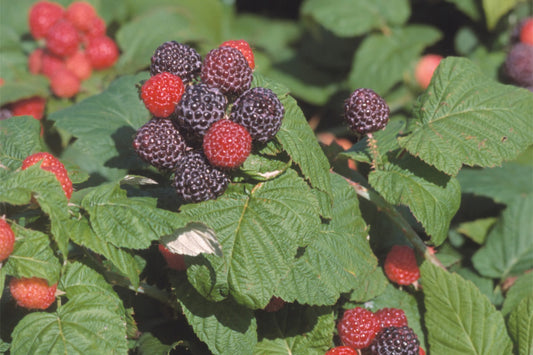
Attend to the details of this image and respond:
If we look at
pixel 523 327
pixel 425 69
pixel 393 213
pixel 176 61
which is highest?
pixel 176 61

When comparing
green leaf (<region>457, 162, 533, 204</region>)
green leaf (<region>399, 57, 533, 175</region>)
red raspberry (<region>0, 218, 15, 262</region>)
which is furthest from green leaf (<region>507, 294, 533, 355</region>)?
red raspberry (<region>0, 218, 15, 262</region>)

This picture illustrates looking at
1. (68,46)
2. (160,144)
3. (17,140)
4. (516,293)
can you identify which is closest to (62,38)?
(68,46)

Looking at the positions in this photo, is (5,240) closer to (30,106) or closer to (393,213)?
(393,213)

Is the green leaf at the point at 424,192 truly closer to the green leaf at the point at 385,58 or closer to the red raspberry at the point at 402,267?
the red raspberry at the point at 402,267

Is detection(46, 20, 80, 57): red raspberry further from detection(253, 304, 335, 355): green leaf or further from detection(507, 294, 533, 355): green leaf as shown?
detection(507, 294, 533, 355): green leaf

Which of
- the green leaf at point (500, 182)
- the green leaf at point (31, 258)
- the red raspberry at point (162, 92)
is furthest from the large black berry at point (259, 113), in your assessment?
the green leaf at point (500, 182)

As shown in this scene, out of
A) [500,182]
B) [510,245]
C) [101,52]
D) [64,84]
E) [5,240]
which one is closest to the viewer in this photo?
[5,240]
